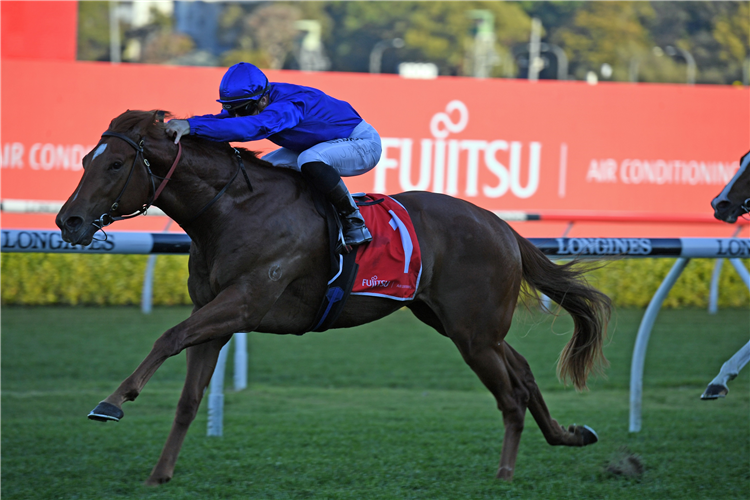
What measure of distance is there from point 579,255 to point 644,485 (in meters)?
1.23

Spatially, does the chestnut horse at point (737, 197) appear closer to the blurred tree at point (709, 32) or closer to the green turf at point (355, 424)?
the green turf at point (355, 424)

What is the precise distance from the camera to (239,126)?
3.03 meters

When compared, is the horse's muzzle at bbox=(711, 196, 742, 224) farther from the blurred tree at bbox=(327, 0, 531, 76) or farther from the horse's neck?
the blurred tree at bbox=(327, 0, 531, 76)

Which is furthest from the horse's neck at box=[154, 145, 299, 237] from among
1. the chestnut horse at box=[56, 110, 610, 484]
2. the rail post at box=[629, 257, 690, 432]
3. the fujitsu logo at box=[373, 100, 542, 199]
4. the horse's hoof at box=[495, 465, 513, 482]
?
the fujitsu logo at box=[373, 100, 542, 199]

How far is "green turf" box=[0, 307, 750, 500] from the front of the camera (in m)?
3.60

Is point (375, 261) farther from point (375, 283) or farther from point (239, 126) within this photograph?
point (239, 126)

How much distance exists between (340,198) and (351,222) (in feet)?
0.41

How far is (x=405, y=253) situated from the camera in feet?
11.4

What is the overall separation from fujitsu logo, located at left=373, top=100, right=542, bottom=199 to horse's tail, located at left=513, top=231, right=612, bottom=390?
7000 mm

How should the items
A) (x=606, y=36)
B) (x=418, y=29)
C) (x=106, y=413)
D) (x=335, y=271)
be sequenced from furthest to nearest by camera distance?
(x=418, y=29) < (x=606, y=36) < (x=335, y=271) < (x=106, y=413)

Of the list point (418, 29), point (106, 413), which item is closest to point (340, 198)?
point (106, 413)

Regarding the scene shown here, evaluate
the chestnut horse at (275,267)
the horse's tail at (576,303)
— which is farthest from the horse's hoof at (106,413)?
the horse's tail at (576,303)

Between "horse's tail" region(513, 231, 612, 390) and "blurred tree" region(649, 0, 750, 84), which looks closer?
"horse's tail" region(513, 231, 612, 390)

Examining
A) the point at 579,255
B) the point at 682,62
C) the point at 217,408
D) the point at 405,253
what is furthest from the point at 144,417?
the point at 682,62
